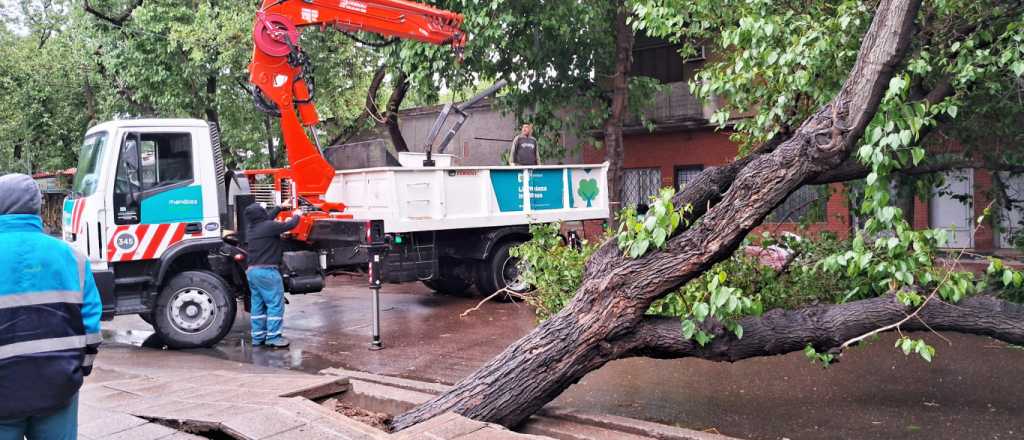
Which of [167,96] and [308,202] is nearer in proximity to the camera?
[308,202]

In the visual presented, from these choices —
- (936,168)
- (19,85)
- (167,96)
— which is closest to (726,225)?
(936,168)

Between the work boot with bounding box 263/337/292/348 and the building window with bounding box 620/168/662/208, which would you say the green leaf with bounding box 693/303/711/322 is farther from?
the building window with bounding box 620/168/662/208

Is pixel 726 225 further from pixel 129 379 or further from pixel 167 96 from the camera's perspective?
pixel 167 96

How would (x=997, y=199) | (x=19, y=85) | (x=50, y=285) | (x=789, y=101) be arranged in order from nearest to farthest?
1. (x=50, y=285)
2. (x=789, y=101)
3. (x=997, y=199)
4. (x=19, y=85)

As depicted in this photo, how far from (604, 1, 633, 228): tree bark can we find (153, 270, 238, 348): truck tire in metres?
6.81

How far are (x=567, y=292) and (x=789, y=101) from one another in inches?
89.2

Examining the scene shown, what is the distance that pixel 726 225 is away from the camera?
4613 millimetres

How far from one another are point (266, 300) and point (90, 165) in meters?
2.49

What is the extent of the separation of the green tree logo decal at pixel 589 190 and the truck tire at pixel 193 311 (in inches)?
211

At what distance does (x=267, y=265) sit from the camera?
901cm

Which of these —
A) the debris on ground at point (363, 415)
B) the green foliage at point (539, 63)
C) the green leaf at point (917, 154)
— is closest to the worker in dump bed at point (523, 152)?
the green foliage at point (539, 63)

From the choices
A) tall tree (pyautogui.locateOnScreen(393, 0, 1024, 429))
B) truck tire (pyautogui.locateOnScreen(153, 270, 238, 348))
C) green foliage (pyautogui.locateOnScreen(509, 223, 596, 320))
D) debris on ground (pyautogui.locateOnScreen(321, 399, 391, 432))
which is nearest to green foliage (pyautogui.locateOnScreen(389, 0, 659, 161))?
truck tire (pyautogui.locateOnScreen(153, 270, 238, 348))

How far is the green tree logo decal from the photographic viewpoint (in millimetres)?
12102

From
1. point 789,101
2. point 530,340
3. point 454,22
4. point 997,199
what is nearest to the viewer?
point 530,340
